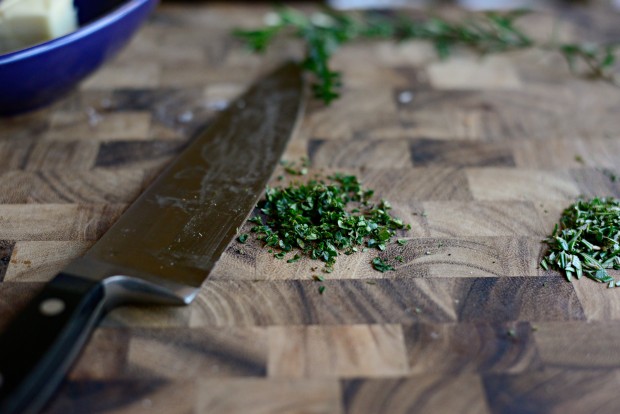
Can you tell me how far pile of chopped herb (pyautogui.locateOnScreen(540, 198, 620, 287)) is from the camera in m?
1.12

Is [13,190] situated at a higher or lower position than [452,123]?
lower

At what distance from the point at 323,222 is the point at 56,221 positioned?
0.51 metres

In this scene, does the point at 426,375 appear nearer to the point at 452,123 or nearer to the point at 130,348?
the point at 130,348

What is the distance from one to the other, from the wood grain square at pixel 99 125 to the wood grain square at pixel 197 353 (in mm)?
588

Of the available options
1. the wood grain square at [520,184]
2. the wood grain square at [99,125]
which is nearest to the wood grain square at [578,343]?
the wood grain square at [520,184]

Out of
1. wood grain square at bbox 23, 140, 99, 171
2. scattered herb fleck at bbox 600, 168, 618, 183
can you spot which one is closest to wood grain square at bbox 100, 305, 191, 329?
wood grain square at bbox 23, 140, 99, 171

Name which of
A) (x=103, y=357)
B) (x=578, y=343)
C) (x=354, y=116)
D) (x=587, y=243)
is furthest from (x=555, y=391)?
(x=354, y=116)

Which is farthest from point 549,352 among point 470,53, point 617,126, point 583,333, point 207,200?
point 470,53

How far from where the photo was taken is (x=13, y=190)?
127 centimetres

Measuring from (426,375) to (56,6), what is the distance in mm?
1048

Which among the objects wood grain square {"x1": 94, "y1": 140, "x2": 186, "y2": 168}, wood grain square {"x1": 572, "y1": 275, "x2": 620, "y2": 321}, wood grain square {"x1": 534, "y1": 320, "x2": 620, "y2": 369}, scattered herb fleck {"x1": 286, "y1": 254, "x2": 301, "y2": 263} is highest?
wood grain square {"x1": 94, "y1": 140, "x2": 186, "y2": 168}

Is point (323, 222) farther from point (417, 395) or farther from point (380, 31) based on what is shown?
point (380, 31)

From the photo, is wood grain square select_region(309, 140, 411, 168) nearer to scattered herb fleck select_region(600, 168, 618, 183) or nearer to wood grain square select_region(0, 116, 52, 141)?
scattered herb fleck select_region(600, 168, 618, 183)

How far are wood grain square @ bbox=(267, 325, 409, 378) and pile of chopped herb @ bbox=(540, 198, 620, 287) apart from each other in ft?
1.15
